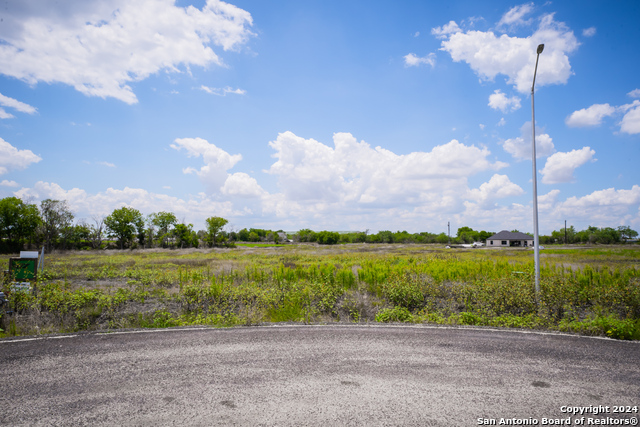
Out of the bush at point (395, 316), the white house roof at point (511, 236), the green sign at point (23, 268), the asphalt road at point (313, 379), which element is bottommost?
the bush at point (395, 316)

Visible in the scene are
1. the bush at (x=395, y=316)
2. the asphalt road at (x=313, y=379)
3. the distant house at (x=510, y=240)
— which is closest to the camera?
the asphalt road at (x=313, y=379)

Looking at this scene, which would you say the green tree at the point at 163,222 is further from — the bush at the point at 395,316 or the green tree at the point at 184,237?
the bush at the point at 395,316

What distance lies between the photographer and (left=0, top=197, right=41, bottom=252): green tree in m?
59.0

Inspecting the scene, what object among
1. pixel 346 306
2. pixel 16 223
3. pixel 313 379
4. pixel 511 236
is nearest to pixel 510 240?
pixel 511 236

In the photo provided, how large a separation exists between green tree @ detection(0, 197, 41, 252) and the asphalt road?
7268cm

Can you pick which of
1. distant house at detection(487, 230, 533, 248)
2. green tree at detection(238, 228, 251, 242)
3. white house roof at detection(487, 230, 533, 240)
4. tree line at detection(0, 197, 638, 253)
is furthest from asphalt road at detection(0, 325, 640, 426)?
green tree at detection(238, 228, 251, 242)

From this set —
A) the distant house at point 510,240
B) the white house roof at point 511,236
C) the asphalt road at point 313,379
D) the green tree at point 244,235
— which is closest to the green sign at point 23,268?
the asphalt road at point 313,379

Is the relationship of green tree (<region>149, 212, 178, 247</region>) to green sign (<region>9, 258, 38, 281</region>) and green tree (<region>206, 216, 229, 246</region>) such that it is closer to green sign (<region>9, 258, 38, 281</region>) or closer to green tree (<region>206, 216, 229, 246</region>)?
green tree (<region>206, 216, 229, 246</region>)

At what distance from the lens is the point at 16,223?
198 feet

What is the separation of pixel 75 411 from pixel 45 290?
7260 millimetres

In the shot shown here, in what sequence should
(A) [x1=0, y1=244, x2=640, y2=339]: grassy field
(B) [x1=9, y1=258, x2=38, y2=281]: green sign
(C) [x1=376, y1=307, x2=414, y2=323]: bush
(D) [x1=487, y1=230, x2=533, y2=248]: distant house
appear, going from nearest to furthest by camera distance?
(A) [x1=0, y1=244, x2=640, y2=339]: grassy field < (C) [x1=376, y1=307, x2=414, y2=323]: bush < (B) [x1=9, y1=258, x2=38, y2=281]: green sign < (D) [x1=487, y1=230, x2=533, y2=248]: distant house

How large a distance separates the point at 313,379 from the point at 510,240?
98227 millimetres

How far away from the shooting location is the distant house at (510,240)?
86812 millimetres

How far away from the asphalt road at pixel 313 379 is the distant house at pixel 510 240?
93.7m
